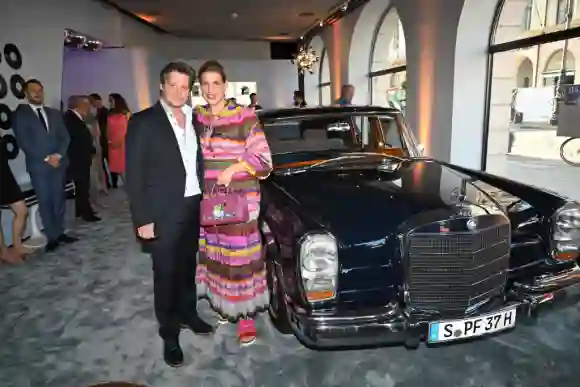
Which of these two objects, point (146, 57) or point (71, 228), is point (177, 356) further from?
point (146, 57)

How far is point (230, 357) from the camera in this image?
2.50 m

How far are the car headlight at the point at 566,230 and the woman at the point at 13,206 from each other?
13.6ft

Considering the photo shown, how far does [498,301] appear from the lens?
2.23m

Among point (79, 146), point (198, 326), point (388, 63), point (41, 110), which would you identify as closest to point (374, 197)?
point (198, 326)

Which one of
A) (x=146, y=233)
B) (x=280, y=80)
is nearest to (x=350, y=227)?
(x=146, y=233)

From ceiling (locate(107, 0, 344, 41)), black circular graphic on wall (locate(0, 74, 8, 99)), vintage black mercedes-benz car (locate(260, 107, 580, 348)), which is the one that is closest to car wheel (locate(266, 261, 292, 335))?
vintage black mercedes-benz car (locate(260, 107, 580, 348))

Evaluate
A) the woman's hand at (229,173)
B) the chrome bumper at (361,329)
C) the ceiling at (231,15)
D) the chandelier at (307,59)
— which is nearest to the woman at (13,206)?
the woman's hand at (229,173)

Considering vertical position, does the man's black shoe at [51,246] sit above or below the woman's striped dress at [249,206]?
below

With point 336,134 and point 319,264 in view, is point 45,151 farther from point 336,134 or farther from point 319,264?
point 319,264

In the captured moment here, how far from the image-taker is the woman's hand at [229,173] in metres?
2.30

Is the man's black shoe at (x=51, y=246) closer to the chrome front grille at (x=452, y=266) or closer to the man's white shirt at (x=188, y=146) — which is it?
the man's white shirt at (x=188, y=146)

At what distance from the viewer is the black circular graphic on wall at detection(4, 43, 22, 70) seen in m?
4.97

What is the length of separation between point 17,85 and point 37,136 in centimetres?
117

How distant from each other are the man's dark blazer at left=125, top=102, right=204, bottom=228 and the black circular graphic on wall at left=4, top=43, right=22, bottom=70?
374 centimetres
